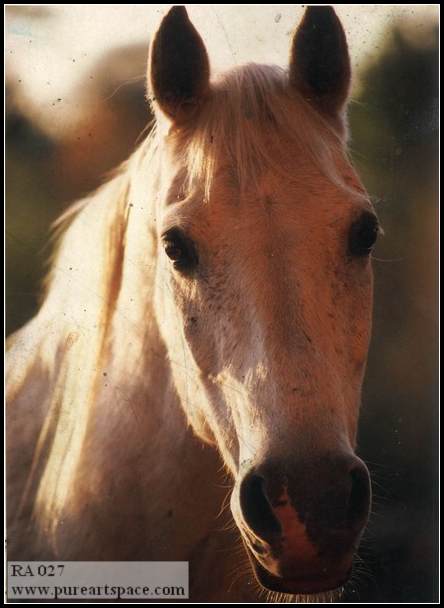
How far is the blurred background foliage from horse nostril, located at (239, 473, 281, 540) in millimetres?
1051

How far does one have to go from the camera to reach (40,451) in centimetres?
216

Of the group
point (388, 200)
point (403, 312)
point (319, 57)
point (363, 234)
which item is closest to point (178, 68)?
point (319, 57)

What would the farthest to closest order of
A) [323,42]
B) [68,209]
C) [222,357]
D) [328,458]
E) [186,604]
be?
[68,209]
[186,604]
[323,42]
[222,357]
[328,458]

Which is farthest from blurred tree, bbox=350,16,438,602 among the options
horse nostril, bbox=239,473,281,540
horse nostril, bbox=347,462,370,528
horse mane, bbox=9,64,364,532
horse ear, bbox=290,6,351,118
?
horse nostril, bbox=239,473,281,540

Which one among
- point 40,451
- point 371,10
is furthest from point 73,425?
point 371,10

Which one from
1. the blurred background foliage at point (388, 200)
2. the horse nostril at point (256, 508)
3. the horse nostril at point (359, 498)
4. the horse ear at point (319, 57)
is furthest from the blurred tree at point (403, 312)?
the horse nostril at point (256, 508)

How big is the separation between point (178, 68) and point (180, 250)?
1.75ft

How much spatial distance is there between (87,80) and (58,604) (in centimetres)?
182

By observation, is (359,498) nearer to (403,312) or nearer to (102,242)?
(102,242)

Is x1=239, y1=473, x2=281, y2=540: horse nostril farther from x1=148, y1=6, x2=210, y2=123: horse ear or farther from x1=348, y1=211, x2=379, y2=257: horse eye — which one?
x1=148, y1=6, x2=210, y2=123: horse ear

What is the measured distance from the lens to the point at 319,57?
69.9 inches

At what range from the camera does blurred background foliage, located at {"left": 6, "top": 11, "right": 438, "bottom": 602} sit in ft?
7.42

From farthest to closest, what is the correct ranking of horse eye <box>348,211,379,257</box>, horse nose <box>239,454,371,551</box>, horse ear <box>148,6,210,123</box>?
horse ear <box>148,6,210,123</box> < horse eye <box>348,211,379,257</box> < horse nose <box>239,454,371,551</box>

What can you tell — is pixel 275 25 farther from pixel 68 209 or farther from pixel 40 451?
pixel 40 451
